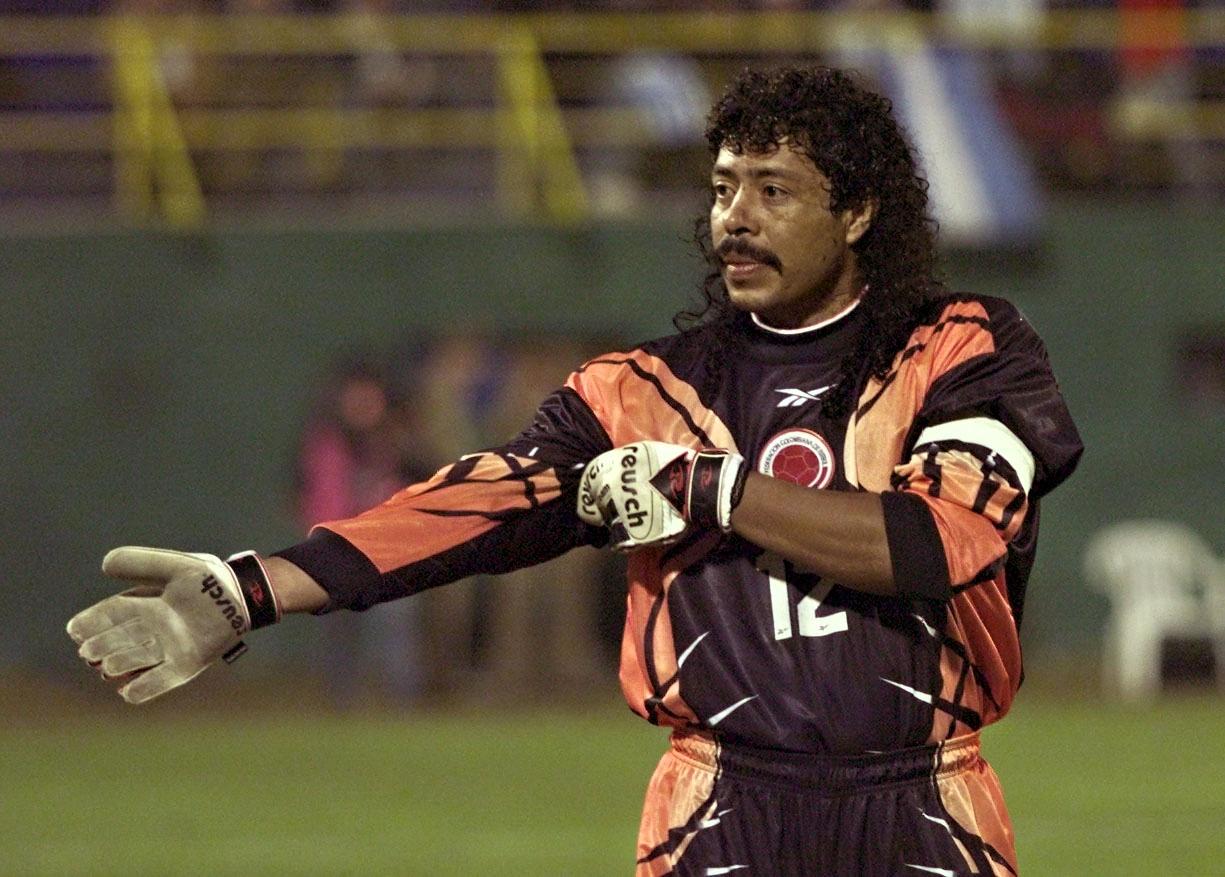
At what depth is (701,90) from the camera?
57.3 feet

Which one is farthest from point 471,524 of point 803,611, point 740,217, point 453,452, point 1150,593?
point 1150,593

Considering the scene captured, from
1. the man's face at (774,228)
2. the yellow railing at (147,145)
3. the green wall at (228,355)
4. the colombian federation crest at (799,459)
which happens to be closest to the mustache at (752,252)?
the man's face at (774,228)

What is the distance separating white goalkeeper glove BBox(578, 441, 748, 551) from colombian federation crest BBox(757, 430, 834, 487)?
22cm

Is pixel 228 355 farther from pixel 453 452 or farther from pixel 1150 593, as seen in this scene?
pixel 1150 593

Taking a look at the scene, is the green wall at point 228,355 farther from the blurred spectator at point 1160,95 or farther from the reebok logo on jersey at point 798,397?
the reebok logo on jersey at point 798,397

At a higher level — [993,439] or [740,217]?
[740,217]

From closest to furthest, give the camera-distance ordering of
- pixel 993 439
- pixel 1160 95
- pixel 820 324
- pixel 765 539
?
1. pixel 765 539
2. pixel 993 439
3. pixel 820 324
4. pixel 1160 95

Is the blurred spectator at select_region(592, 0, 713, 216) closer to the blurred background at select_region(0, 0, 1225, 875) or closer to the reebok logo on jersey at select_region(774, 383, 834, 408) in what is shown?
the blurred background at select_region(0, 0, 1225, 875)

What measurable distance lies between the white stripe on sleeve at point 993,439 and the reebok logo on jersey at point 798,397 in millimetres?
291

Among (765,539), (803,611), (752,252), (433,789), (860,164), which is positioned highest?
(860,164)

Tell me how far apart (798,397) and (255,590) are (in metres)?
1.08

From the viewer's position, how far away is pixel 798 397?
14.7ft

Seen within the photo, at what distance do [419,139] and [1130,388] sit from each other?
558 cm

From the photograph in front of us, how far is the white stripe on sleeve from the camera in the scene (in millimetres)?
4164
